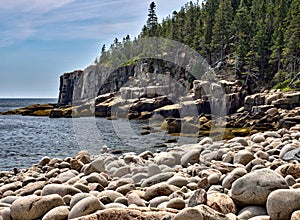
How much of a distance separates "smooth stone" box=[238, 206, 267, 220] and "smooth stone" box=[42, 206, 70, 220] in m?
2.44

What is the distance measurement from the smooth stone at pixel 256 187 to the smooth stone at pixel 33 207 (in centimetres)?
278

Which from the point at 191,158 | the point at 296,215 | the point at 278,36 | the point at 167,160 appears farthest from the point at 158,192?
the point at 278,36

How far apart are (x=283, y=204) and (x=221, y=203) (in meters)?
0.87

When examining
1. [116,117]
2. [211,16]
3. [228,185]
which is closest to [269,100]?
[116,117]

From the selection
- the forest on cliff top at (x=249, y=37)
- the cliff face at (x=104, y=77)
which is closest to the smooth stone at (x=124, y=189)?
the forest on cliff top at (x=249, y=37)

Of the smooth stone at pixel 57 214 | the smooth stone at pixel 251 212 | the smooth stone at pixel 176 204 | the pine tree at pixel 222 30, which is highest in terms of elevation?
the pine tree at pixel 222 30

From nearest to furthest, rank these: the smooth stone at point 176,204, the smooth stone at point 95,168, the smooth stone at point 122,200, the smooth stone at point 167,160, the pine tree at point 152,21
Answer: the smooth stone at point 176,204
the smooth stone at point 122,200
the smooth stone at point 95,168
the smooth stone at point 167,160
the pine tree at point 152,21

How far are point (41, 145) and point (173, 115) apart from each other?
808 inches

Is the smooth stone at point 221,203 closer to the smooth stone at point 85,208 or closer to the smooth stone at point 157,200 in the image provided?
the smooth stone at point 157,200

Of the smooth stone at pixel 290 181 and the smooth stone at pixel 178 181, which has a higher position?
the smooth stone at pixel 290 181

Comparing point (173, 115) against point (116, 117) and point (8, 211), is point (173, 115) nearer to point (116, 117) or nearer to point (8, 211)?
point (116, 117)

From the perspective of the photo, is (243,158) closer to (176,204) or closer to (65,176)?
(176,204)

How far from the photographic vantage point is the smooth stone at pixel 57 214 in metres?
4.83

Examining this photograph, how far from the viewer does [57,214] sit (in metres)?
4.88
